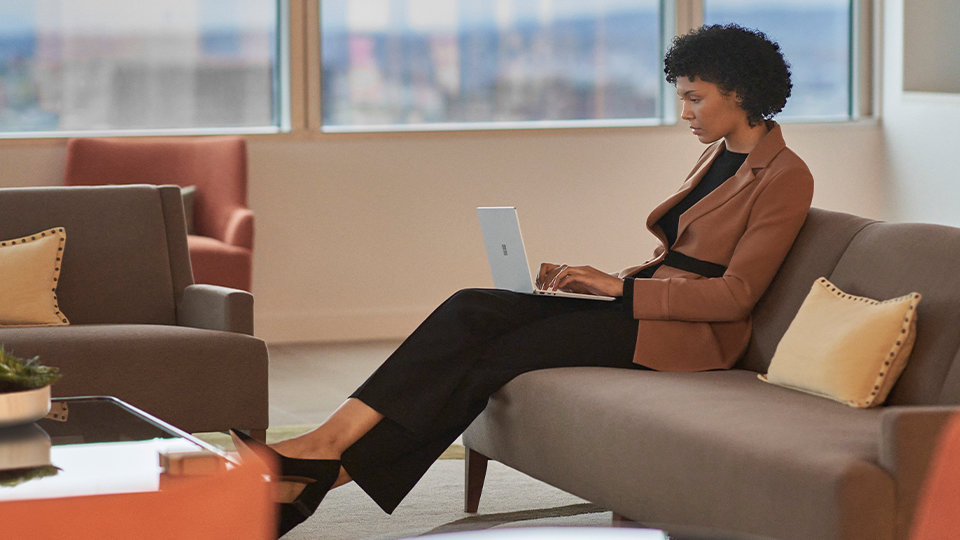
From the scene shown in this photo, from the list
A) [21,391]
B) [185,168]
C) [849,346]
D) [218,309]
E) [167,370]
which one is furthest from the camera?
[185,168]

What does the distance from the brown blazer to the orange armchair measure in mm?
3010

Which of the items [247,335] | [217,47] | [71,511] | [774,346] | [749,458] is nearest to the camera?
[71,511]

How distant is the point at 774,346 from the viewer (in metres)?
3.07

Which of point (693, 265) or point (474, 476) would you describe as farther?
point (474, 476)

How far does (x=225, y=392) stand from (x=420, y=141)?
10.3 feet

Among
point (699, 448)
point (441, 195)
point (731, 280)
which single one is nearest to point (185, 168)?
point (441, 195)

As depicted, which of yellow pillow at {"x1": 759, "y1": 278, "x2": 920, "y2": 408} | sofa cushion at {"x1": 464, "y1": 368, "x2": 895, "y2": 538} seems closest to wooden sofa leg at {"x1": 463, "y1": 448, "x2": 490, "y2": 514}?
sofa cushion at {"x1": 464, "y1": 368, "x2": 895, "y2": 538}

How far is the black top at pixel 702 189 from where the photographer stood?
10.9 ft

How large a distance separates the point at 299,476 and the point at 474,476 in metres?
0.61

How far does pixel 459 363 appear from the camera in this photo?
3096 millimetres

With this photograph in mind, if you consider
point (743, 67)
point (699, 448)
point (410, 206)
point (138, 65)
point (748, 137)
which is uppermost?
point (138, 65)

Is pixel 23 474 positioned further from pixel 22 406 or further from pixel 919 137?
pixel 919 137

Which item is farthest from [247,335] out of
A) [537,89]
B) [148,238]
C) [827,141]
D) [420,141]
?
[827,141]

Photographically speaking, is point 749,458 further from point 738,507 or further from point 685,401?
point 685,401
